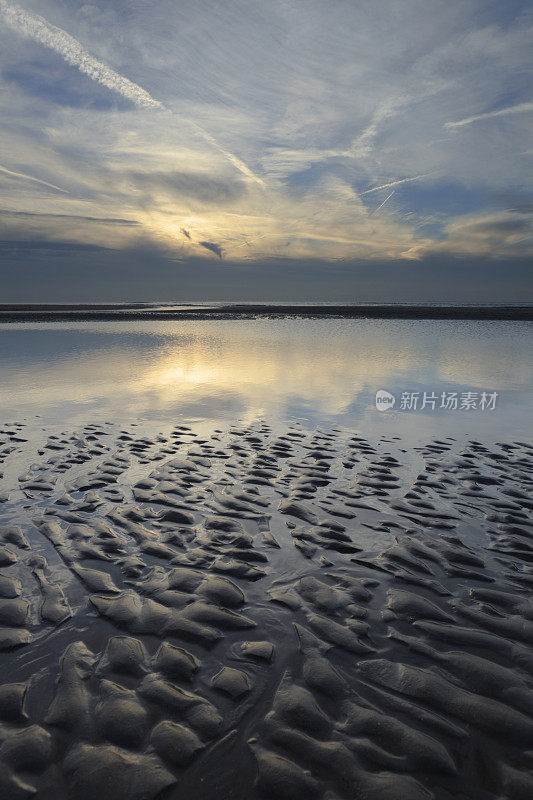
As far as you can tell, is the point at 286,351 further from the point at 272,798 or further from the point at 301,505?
the point at 272,798

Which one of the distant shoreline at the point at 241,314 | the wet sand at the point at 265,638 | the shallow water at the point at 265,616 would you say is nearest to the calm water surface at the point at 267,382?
the shallow water at the point at 265,616

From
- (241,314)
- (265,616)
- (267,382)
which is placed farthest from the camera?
(241,314)

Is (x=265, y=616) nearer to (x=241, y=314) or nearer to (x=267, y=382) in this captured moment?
(x=267, y=382)

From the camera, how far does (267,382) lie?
18969 mm

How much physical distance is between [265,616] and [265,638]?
0.31 metres

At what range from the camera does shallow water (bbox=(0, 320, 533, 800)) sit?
2.96m

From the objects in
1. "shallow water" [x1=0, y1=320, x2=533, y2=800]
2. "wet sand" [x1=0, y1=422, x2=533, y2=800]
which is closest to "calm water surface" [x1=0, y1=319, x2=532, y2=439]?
"shallow water" [x1=0, y1=320, x2=533, y2=800]

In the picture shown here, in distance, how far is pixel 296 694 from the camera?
3.52 m

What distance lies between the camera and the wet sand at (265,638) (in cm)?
293

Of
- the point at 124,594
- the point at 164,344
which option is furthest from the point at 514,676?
the point at 164,344

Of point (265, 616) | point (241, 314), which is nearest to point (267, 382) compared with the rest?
point (265, 616)

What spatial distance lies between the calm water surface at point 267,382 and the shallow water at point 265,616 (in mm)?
1995

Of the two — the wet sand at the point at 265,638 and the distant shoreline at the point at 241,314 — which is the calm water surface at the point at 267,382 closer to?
the wet sand at the point at 265,638

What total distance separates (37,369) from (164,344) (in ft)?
45.1
